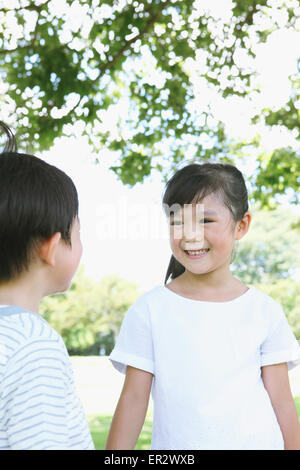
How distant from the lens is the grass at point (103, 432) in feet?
25.9

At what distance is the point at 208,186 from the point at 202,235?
0.18 meters

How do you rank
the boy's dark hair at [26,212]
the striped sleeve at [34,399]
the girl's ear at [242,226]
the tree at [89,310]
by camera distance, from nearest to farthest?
the striped sleeve at [34,399] < the boy's dark hair at [26,212] < the girl's ear at [242,226] < the tree at [89,310]

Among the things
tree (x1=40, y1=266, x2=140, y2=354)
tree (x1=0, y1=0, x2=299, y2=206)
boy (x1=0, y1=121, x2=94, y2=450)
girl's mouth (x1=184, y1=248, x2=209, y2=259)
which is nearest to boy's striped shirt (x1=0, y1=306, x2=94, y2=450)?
boy (x1=0, y1=121, x2=94, y2=450)

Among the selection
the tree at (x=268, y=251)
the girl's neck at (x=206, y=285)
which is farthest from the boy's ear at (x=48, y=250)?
the tree at (x=268, y=251)

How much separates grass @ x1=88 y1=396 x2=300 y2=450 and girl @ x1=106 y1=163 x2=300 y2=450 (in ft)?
18.8

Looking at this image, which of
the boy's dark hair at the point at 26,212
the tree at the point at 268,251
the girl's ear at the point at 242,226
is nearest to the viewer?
the boy's dark hair at the point at 26,212

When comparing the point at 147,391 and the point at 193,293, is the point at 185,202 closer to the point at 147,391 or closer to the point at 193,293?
the point at 193,293

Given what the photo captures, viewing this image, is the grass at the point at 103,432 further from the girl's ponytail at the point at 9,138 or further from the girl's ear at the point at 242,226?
the girl's ponytail at the point at 9,138

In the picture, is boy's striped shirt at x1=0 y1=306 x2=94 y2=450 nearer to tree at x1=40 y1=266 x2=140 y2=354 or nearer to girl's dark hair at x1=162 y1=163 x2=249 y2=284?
girl's dark hair at x1=162 y1=163 x2=249 y2=284

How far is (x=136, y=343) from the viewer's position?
201cm

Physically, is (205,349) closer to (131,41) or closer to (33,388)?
(33,388)

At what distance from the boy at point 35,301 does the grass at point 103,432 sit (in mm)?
6402

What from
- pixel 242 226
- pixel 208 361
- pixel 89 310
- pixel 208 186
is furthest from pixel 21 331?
pixel 89 310

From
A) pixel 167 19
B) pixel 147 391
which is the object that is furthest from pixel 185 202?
pixel 167 19
